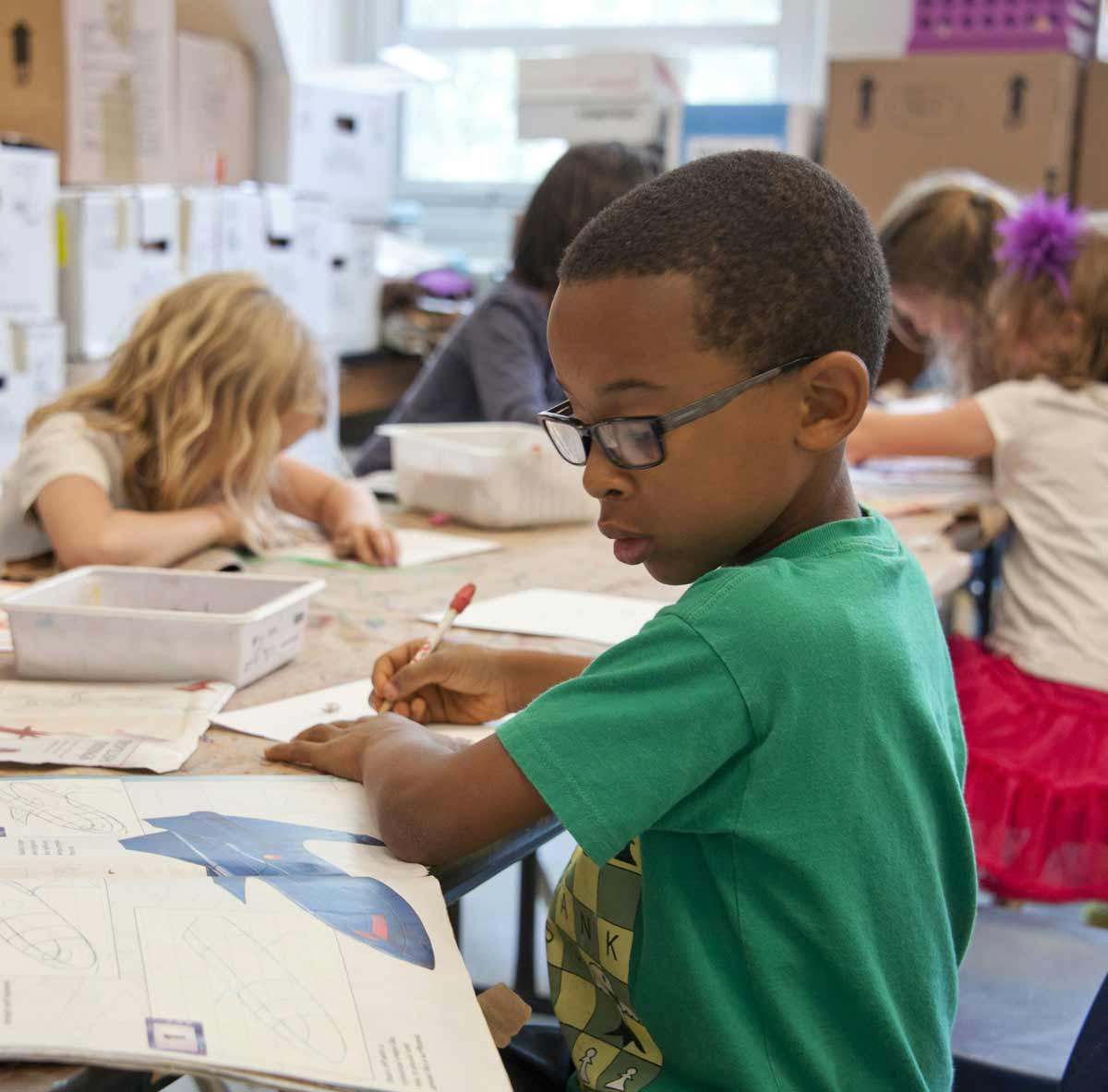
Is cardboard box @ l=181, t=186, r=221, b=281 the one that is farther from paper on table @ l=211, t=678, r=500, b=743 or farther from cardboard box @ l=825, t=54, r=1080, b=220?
paper on table @ l=211, t=678, r=500, b=743

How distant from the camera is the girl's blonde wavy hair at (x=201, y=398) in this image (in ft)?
5.14

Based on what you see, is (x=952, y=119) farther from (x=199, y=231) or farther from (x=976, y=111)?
(x=199, y=231)

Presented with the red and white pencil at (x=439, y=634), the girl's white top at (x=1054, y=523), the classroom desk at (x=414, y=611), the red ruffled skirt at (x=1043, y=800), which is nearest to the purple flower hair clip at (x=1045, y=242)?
the girl's white top at (x=1054, y=523)

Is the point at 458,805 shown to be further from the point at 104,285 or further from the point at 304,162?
the point at 304,162

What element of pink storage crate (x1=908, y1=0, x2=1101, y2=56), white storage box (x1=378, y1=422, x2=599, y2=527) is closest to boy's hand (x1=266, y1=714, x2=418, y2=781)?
white storage box (x1=378, y1=422, x2=599, y2=527)

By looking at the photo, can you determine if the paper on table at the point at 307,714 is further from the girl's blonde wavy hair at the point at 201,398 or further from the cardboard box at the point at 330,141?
the cardboard box at the point at 330,141

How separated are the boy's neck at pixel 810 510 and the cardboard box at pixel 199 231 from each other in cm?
243

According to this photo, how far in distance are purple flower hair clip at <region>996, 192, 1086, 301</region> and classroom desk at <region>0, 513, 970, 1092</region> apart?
39 cm

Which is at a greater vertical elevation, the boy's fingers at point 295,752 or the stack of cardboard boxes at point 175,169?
the stack of cardboard boxes at point 175,169

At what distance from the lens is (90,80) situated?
296cm

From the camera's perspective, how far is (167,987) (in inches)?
23.0

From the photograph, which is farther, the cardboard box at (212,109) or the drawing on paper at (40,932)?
the cardboard box at (212,109)

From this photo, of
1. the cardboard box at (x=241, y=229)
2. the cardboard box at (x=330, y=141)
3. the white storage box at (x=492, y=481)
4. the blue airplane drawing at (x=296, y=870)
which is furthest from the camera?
the cardboard box at (x=330, y=141)

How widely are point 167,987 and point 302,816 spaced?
213mm
